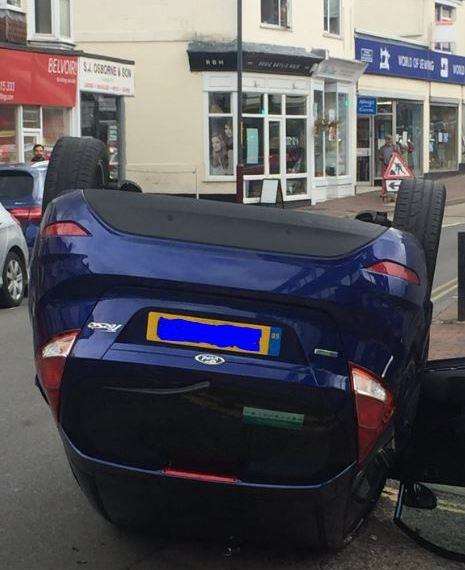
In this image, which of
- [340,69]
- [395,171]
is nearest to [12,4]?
[395,171]

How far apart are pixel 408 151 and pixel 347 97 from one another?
5.21 meters

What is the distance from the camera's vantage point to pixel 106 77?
25.3m

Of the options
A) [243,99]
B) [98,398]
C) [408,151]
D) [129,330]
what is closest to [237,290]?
[129,330]

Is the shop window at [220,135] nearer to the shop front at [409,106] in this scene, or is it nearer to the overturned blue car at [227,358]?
the shop front at [409,106]

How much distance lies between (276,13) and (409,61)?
9.96m

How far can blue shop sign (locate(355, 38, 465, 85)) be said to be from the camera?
111ft

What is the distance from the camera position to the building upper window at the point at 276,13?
28375 mm

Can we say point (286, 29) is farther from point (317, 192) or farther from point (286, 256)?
point (286, 256)

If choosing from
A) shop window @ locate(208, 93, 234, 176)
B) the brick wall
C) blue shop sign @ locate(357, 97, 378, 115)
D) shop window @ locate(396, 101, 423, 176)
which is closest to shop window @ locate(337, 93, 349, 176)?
blue shop sign @ locate(357, 97, 378, 115)

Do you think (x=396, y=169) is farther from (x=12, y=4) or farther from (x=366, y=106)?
(x=12, y=4)

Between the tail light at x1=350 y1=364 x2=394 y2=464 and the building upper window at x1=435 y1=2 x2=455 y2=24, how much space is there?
4006 centimetres

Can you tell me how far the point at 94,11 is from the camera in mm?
27969

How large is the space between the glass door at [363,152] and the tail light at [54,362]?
107 ft

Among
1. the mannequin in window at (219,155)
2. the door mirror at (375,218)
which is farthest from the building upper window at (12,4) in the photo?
the door mirror at (375,218)
